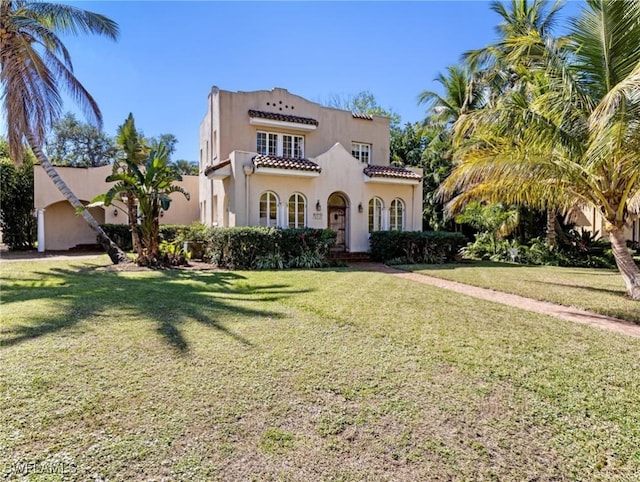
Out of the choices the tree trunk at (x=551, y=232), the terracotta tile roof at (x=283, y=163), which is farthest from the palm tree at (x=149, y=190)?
the tree trunk at (x=551, y=232)

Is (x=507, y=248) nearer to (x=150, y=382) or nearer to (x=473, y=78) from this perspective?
(x=473, y=78)

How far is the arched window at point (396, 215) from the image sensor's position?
2077 centimetres

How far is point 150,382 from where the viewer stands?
4426 millimetres

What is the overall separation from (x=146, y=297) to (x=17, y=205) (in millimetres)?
22270

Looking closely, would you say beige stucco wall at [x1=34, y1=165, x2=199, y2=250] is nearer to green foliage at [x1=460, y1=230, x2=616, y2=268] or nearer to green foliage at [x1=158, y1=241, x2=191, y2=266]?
green foliage at [x1=158, y1=241, x2=191, y2=266]

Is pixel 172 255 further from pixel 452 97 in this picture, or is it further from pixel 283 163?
pixel 452 97

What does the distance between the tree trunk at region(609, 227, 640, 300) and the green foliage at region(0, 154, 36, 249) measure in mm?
29912

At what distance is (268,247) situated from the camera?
15.2m

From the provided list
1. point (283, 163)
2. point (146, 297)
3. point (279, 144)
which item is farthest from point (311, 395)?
point (279, 144)

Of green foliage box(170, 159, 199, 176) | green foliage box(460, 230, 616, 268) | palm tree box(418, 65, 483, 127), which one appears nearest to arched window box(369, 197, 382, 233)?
green foliage box(460, 230, 616, 268)

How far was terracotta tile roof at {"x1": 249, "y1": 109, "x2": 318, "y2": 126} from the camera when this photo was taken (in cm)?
1926

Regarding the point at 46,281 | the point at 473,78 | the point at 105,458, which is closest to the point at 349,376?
the point at 105,458

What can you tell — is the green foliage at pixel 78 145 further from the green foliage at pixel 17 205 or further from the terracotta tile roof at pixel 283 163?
the terracotta tile roof at pixel 283 163

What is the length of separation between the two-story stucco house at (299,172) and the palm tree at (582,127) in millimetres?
8386
